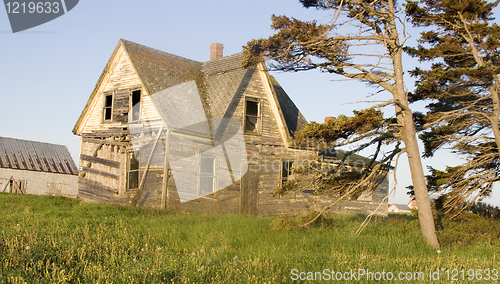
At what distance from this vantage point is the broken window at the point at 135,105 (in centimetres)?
1903

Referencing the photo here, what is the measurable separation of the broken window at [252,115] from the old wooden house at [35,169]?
2007cm

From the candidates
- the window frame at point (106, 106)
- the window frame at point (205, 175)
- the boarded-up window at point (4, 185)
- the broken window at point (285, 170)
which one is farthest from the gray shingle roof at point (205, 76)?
the boarded-up window at point (4, 185)

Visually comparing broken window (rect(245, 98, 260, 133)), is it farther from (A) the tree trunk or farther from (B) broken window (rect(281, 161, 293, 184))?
(A) the tree trunk

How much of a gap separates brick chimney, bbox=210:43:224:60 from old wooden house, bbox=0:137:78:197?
17.8 meters

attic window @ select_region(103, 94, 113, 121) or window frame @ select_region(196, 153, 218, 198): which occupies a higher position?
attic window @ select_region(103, 94, 113, 121)

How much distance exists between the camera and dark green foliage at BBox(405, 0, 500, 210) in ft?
46.4

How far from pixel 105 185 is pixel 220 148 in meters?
5.28

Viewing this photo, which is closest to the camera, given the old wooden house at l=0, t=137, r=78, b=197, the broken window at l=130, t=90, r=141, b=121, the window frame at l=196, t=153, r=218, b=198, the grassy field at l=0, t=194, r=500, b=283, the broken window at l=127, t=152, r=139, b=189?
the grassy field at l=0, t=194, r=500, b=283

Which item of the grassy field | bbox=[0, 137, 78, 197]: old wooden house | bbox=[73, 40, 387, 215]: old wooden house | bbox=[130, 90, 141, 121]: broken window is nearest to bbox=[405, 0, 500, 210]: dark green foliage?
the grassy field

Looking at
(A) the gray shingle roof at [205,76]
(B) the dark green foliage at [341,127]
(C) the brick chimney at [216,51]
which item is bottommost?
(B) the dark green foliage at [341,127]

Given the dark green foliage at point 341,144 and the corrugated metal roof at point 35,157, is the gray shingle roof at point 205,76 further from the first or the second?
the corrugated metal roof at point 35,157

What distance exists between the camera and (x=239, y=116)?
19.7 m

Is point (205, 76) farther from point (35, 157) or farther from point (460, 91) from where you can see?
point (35, 157)

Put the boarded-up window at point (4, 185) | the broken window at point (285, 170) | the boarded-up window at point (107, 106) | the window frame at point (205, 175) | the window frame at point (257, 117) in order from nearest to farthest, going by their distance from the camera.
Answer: the window frame at point (205, 175) < the window frame at point (257, 117) < the boarded-up window at point (107, 106) < the broken window at point (285, 170) < the boarded-up window at point (4, 185)
